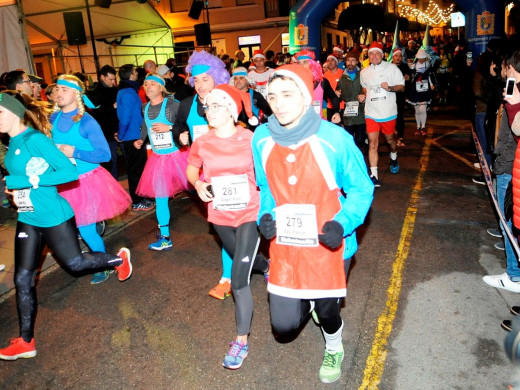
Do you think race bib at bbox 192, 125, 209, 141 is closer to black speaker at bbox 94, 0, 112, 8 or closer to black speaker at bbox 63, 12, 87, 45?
black speaker at bbox 63, 12, 87, 45

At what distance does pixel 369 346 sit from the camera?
3506mm

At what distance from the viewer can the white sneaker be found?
4.17 m

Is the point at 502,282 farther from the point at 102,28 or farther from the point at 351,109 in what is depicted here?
the point at 102,28

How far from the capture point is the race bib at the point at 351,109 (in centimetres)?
848

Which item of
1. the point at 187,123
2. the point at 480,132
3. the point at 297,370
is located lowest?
the point at 297,370

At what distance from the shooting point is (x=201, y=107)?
178 inches

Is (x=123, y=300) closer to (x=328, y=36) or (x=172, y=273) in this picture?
(x=172, y=273)

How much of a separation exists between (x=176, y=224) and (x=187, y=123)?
8.70ft

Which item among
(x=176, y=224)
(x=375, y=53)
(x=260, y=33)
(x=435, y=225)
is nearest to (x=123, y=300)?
(x=176, y=224)

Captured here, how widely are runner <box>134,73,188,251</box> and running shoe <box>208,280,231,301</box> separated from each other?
1.56m

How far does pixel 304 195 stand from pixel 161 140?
134 inches

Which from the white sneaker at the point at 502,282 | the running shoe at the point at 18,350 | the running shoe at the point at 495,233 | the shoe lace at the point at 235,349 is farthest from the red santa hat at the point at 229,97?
the running shoe at the point at 495,233

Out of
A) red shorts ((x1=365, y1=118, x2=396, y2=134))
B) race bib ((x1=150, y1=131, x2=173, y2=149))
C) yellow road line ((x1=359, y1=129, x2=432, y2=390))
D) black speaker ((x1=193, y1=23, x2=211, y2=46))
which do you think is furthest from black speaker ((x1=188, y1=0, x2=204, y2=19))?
yellow road line ((x1=359, y1=129, x2=432, y2=390))

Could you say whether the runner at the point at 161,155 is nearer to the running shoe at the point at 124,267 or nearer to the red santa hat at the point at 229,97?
the running shoe at the point at 124,267
